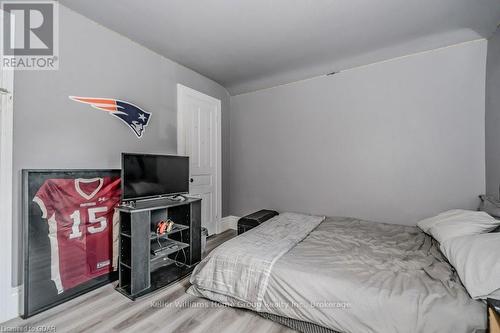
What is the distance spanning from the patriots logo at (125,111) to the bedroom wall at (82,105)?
52 mm

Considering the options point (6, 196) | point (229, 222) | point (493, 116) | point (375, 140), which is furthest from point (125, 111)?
point (493, 116)

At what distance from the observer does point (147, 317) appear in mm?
1764

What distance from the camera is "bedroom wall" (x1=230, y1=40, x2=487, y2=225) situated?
2.48 meters

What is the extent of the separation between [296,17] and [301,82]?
1.42 metres

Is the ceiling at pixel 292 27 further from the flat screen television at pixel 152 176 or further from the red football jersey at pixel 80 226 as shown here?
the red football jersey at pixel 80 226

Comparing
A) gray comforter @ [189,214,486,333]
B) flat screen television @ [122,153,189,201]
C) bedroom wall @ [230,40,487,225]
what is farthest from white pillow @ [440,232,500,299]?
flat screen television @ [122,153,189,201]

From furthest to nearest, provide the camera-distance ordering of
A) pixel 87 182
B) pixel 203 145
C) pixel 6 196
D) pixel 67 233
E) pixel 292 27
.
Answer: pixel 203 145, pixel 292 27, pixel 87 182, pixel 67 233, pixel 6 196

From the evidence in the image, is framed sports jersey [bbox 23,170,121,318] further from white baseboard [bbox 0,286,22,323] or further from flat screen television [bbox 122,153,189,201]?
flat screen television [bbox 122,153,189,201]

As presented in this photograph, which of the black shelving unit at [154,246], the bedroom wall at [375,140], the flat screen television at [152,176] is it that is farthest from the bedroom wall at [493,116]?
the flat screen television at [152,176]

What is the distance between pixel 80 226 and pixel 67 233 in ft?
0.35

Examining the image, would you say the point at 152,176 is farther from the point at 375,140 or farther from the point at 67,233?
the point at 375,140

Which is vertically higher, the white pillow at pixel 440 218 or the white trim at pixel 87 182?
the white trim at pixel 87 182

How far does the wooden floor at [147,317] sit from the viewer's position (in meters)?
1.64

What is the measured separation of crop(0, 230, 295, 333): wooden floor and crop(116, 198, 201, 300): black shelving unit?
15 cm
